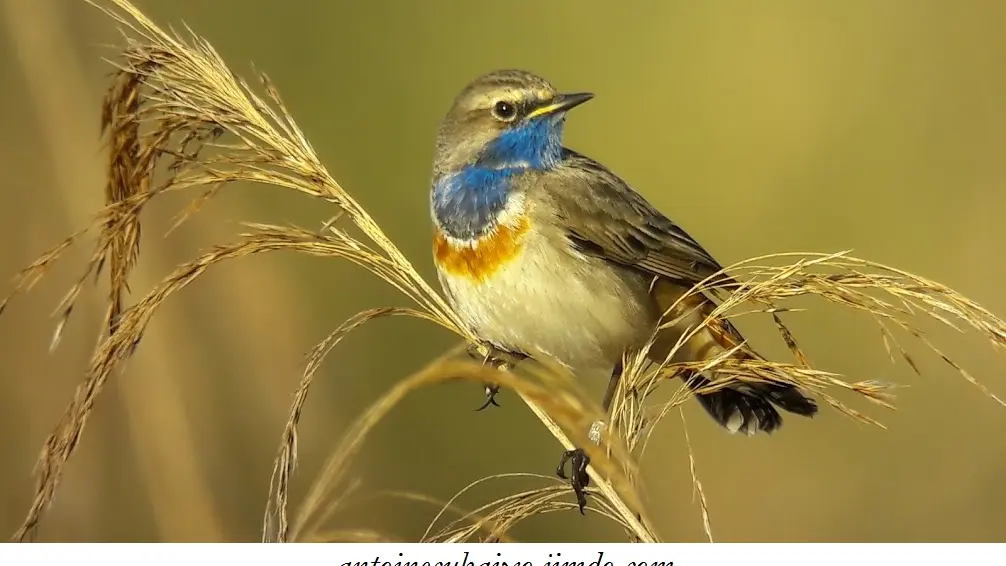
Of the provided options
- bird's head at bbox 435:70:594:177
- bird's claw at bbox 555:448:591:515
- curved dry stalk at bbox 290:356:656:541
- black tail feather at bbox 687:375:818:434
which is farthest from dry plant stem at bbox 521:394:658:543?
bird's head at bbox 435:70:594:177

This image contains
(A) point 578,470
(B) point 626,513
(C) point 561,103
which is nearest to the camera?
(B) point 626,513

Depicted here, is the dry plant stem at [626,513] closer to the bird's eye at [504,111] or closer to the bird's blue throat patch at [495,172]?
the bird's blue throat patch at [495,172]

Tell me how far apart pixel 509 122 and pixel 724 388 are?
2.16ft

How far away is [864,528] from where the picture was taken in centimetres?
183

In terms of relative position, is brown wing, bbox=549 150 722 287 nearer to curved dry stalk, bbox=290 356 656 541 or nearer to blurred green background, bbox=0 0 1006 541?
blurred green background, bbox=0 0 1006 541

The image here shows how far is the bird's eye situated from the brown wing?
14 centimetres

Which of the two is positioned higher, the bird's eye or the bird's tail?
the bird's eye

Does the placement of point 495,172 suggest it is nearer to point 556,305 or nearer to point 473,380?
point 556,305

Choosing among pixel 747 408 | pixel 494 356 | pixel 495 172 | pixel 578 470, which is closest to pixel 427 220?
pixel 495 172

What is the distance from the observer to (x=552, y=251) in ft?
5.75

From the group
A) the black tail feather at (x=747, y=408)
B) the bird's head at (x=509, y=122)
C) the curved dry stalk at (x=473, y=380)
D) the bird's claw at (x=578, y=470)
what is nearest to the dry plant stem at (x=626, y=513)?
the curved dry stalk at (x=473, y=380)

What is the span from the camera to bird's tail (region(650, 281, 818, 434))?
5.42 feet

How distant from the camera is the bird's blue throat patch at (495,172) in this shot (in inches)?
70.2
